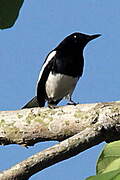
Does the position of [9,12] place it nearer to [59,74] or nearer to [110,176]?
[110,176]

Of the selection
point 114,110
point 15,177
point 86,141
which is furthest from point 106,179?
point 114,110

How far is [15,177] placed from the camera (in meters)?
0.88

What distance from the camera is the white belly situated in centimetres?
443

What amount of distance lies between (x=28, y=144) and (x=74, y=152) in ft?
1.73

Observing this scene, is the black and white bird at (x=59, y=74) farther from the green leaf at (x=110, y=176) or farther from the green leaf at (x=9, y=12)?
the green leaf at (x=110, y=176)

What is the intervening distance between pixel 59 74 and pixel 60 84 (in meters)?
0.12

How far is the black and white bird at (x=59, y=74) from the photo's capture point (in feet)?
14.6

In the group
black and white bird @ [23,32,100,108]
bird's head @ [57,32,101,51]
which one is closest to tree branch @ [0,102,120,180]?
black and white bird @ [23,32,100,108]

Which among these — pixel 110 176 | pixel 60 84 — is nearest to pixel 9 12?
pixel 110 176

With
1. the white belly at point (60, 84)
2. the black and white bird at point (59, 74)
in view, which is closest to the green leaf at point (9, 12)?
the black and white bird at point (59, 74)

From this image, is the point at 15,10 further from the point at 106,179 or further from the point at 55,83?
the point at 55,83

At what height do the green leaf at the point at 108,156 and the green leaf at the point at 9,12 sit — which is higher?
the green leaf at the point at 9,12

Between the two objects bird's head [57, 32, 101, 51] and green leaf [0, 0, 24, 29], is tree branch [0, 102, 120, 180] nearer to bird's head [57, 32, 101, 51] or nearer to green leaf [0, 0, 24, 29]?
green leaf [0, 0, 24, 29]

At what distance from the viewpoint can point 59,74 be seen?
4.48 metres
